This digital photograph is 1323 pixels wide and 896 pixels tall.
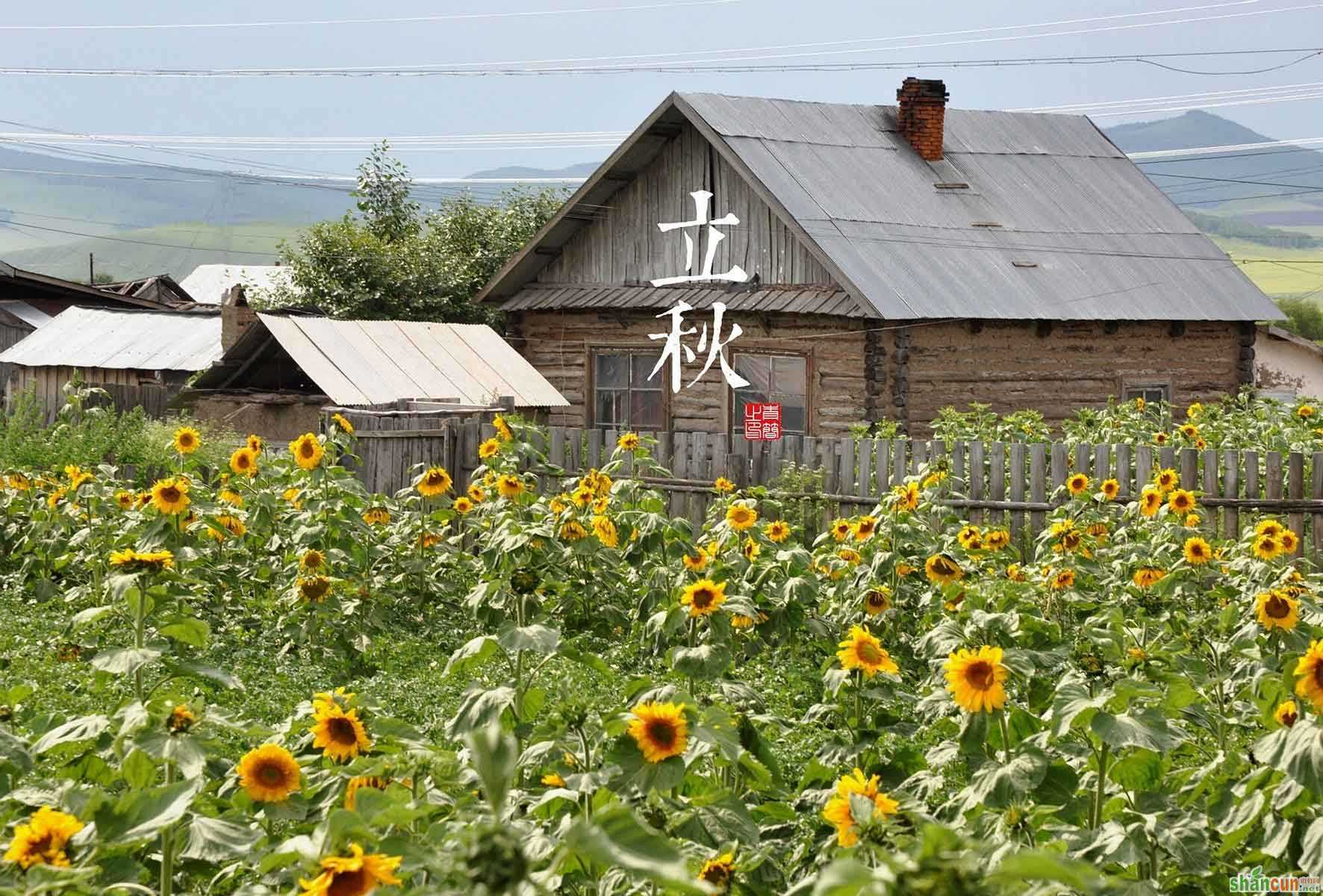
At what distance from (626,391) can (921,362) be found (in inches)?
172

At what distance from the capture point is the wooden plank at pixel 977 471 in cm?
1252

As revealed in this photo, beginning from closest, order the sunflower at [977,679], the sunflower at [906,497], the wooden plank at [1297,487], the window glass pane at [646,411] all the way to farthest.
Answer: the sunflower at [977,679]
the sunflower at [906,497]
the wooden plank at [1297,487]
the window glass pane at [646,411]

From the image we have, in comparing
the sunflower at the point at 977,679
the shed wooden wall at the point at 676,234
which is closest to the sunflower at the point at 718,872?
the sunflower at the point at 977,679

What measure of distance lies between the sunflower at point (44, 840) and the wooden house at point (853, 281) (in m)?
14.5

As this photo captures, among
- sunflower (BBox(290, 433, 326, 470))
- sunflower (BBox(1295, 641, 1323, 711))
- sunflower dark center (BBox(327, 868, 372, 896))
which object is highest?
sunflower (BBox(290, 433, 326, 470))

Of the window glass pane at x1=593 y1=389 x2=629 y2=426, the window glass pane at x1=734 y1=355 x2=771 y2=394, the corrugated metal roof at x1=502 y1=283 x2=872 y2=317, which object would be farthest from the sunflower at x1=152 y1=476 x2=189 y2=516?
the window glass pane at x1=593 y1=389 x2=629 y2=426

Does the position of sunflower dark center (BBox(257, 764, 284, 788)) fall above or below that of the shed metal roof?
below

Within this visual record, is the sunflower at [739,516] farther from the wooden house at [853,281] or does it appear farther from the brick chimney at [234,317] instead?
the brick chimney at [234,317]

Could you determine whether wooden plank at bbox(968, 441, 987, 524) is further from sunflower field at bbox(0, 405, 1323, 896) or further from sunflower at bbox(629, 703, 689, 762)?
sunflower at bbox(629, 703, 689, 762)

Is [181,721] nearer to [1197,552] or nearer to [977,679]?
[977,679]

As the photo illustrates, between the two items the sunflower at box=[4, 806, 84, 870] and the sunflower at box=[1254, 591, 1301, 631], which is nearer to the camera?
the sunflower at box=[4, 806, 84, 870]

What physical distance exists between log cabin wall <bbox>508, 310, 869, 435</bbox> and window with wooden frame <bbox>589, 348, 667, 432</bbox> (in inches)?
3.5

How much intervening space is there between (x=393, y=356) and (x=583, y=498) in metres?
8.35

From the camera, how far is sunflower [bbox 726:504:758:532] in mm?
7164
